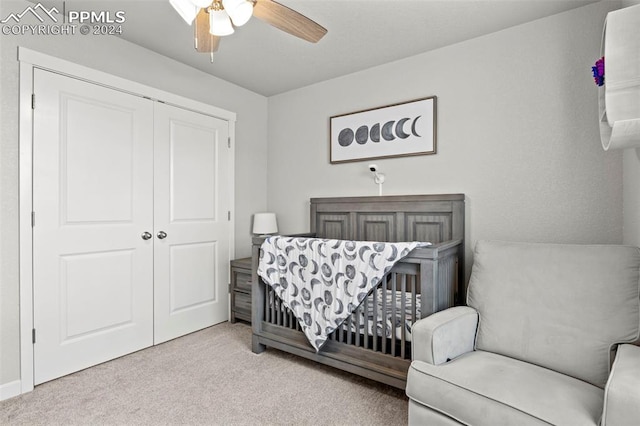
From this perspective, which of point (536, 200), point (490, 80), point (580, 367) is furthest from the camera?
point (490, 80)

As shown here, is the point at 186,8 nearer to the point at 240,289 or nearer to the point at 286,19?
the point at 286,19

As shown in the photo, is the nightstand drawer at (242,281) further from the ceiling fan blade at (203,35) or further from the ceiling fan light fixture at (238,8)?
the ceiling fan light fixture at (238,8)

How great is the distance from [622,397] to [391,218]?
1.99 m

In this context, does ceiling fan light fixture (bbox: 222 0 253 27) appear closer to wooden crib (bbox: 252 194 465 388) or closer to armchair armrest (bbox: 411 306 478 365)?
wooden crib (bbox: 252 194 465 388)

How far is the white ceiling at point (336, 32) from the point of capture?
221 cm

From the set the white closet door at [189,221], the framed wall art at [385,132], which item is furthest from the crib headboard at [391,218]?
the white closet door at [189,221]

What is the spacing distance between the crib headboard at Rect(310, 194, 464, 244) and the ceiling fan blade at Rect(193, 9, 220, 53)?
1.77 m

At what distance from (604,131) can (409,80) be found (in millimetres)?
1656

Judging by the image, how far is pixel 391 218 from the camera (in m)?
2.96

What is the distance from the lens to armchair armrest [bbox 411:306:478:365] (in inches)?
62.9

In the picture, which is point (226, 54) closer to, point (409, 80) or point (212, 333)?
point (409, 80)

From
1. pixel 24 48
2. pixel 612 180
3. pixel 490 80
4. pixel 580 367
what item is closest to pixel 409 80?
pixel 490 80

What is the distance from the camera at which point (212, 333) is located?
3.13 metres

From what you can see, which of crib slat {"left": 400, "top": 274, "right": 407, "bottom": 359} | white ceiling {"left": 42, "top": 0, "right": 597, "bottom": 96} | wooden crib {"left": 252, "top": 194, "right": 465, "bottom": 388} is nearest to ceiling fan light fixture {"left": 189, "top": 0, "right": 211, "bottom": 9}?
white ceiling {"left": 42, "top": 0, "right": 597, "bottom": 96}
